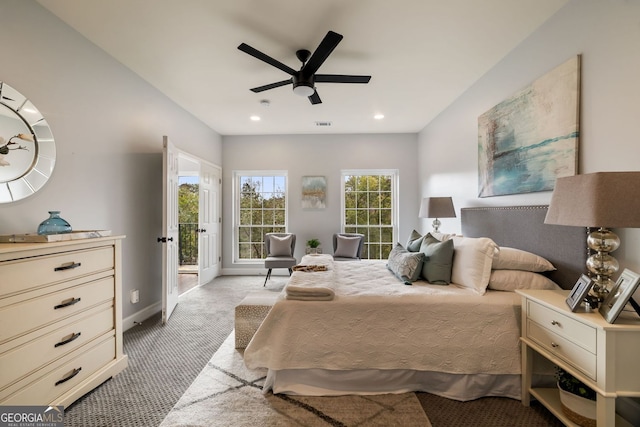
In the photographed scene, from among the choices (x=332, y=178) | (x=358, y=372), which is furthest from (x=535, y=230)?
(x=332, y=178)

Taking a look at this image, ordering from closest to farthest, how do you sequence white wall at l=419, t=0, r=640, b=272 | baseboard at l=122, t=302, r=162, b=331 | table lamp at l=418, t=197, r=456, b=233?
white wall at l=419, t=0, r=640, b=272, baseboard at l=122, t=302, r=162, b=331, table lamp at l=418, t=197, r=456, b=233

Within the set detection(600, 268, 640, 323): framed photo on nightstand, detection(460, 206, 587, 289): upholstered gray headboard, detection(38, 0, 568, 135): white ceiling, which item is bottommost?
detection(600, 268, 640, 323): framed photo on nightstand

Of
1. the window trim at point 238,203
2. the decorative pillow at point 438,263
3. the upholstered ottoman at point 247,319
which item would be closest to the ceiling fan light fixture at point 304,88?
the decorative pillow at point 438,263

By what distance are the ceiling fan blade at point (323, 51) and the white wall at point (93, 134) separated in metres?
1.97

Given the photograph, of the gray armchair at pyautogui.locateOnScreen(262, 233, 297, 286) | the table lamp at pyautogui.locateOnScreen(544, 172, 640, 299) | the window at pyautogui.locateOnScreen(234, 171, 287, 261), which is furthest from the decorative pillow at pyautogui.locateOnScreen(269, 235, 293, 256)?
the table lamp at pyautogui.locateOnScreen(544, 172, 640, 299)

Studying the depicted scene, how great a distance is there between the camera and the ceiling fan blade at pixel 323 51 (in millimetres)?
1921

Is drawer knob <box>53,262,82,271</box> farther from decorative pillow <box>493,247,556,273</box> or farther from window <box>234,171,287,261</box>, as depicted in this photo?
window <box>234,171,287,261</box>

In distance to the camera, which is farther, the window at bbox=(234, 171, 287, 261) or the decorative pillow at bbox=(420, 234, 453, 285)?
the window at bbox=(234, 171, 287, 261)

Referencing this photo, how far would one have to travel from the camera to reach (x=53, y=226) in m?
1.83

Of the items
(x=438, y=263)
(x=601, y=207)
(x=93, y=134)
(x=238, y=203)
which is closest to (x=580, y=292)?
(x=601, y=207)

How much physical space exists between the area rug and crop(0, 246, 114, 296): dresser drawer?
107 cm

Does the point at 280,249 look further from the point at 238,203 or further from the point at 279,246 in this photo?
the point at 238,203

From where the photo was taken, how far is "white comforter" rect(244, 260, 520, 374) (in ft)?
5.96

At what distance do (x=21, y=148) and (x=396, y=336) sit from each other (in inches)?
114
